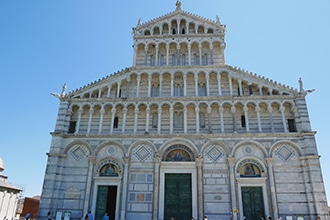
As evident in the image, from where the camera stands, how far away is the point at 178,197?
16531mm

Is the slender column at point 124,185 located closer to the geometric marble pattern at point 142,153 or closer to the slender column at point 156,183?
the geometric marble pattern at point 142,153

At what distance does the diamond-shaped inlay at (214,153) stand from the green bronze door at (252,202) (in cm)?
251

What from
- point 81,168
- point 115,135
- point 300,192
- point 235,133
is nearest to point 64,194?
point 81,168

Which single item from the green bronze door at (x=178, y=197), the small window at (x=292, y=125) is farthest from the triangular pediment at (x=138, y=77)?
the green bronze door at (x=178, y=197)

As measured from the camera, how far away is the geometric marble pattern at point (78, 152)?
58.4 feet

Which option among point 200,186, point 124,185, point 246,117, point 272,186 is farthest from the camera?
point 246,117

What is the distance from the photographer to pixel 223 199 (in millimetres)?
16062

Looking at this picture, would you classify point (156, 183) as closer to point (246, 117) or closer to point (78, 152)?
point (78, 152)

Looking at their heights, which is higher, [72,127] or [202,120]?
[202,120]

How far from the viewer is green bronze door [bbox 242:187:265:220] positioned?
15.8 metres

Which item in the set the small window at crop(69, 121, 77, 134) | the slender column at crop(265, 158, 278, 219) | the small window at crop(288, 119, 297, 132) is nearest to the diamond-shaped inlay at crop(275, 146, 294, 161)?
the slender column at crop(265, 158, 278, 219)

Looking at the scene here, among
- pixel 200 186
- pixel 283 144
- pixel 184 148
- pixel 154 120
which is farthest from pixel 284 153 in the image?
pixel 154 120

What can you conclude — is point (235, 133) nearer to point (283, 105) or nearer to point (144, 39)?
point (283, 105)

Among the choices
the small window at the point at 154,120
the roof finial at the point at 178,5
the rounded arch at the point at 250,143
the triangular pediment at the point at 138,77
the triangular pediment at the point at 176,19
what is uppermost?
the roof finial at the point at 178,5
